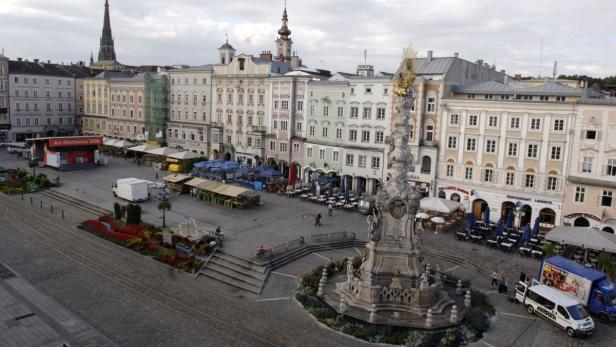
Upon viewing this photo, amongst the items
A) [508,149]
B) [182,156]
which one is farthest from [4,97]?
[508,149]

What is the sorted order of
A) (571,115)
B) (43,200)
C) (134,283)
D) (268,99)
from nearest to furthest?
(134,283) < (571,115) < (43,200) < (268,99)

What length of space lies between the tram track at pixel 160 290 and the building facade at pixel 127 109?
4711cm

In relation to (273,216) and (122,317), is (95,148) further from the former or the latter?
(122,317)

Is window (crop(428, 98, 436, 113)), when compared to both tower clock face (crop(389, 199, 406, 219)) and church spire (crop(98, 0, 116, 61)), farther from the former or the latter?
church spire (crop(98, 0, 116, 61))

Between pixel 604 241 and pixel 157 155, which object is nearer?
pixel 604 241

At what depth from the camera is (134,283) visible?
1034 inches

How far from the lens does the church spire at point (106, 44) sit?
143500mm

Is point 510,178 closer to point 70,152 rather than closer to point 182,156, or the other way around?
point 182,156

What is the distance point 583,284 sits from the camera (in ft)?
79.6

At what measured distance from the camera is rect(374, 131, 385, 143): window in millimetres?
49237

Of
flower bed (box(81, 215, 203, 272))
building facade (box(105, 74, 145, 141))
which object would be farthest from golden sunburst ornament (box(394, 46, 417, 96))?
building facade (box(105, 74, 145, 141))

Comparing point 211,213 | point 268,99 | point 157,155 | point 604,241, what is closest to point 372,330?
point 604,241

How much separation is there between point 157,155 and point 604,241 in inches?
2122

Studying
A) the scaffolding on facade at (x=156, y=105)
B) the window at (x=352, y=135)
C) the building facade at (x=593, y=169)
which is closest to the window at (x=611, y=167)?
the building facade at (x=593, y=169)
